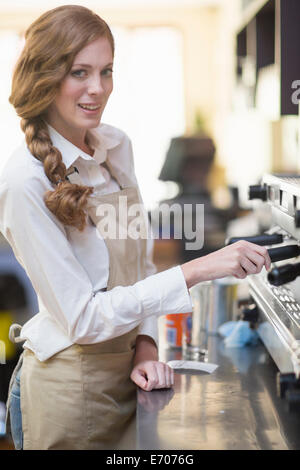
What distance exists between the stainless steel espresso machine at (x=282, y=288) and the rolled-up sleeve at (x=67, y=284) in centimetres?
19

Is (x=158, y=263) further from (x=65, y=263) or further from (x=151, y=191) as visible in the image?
(x=65, y=263)

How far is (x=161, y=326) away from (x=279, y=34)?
2.97ft

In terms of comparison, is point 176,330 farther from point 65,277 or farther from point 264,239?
point 65,277

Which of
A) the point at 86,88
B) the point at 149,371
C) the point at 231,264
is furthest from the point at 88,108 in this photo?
the point at 149,371

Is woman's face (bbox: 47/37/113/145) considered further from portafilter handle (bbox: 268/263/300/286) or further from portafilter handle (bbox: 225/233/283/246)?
portafilter handle (bbox: 268/263/300/286)

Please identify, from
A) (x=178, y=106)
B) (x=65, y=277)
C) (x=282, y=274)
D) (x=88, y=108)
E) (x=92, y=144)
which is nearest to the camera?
(x=282, y=274)

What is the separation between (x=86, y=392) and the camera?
49.1 inches

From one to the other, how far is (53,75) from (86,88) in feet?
0.25

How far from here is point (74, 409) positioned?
125 cm

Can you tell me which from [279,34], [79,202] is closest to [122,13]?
[279,34]

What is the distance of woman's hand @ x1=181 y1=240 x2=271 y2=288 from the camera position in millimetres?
1141

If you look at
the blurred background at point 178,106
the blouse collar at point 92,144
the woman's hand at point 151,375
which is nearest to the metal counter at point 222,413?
the woman's hand at point 151,375

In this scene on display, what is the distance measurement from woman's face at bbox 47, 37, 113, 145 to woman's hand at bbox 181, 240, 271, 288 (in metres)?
0.39

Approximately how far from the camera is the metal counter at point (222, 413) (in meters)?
1.04
